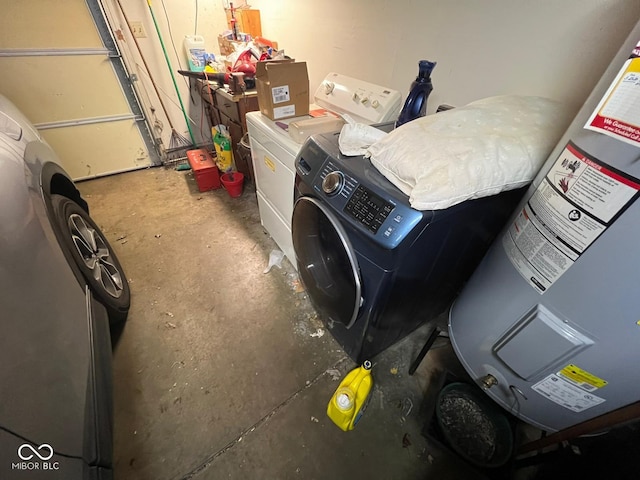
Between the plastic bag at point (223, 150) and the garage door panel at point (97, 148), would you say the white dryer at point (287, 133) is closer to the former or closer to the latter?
the plastic bag at point (223, 150)

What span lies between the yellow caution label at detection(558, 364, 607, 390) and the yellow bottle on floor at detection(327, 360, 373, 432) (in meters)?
0.57

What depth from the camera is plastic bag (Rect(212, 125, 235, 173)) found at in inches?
80.7

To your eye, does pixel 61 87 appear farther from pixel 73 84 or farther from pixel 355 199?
pixel 355 199

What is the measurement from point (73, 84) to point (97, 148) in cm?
51

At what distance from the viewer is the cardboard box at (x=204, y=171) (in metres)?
2.22

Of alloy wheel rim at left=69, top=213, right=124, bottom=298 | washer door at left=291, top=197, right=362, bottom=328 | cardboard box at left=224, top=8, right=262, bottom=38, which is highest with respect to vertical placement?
cardboard box at left=224, top=8, right=262, bottom=38

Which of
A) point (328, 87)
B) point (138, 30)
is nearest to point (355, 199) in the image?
point (328, 87)

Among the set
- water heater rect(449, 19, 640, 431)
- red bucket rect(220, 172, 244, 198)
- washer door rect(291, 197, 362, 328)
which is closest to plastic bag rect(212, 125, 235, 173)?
red bucket rect(220, 172, 244, 198)

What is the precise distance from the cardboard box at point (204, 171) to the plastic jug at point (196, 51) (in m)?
0.75

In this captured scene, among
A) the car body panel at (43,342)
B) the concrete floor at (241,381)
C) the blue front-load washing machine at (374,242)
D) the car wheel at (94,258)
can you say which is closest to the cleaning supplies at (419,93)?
the blue front-load washing machine at (374,242)

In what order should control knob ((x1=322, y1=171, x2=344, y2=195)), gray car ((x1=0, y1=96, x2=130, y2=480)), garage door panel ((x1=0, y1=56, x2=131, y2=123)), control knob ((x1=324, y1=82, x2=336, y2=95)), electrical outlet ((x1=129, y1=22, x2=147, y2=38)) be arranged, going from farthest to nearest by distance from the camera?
electrical outlet ((x1=129, y1=22, x2=147, y2=38))
garage door panel ((x1=0, y1=56, x2=131, y2=123))
control knob ((x1=324, y1=82, x2=336, y2=95))
control knob ((x1=322, y1=171, x2=344, y2=195))
gray car ((x1=0, y1=96, x2=130, y2=480))

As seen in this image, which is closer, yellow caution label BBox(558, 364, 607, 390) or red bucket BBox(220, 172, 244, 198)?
yellow caution label BBox(558, 364, 607, 390)

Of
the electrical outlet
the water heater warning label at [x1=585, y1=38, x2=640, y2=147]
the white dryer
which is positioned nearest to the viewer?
A: the water heater warning label at [x1=585, y1=38, x2=640, y2=147]

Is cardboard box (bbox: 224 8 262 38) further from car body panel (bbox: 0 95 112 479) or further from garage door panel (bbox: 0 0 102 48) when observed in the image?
car body panel (bbox: 0 95 112 479)
